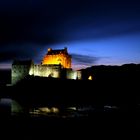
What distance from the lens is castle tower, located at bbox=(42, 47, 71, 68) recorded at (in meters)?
85.6

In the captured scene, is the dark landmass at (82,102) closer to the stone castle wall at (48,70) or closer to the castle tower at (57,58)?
the stone castle wall at (48,70)

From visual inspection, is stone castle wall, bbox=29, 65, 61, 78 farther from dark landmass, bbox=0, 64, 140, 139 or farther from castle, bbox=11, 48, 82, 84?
dark landmass, bbox=0, 64, 140, 139

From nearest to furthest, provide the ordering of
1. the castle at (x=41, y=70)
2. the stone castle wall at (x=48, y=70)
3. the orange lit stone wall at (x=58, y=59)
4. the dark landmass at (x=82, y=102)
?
the dark landmass at (x=82, y=102), the castle at (x=41, y=70), the stone castle wall at (x=48, y=70), the orange lit stone wall at (x=58, y=59)

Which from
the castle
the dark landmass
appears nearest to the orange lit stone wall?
the castle

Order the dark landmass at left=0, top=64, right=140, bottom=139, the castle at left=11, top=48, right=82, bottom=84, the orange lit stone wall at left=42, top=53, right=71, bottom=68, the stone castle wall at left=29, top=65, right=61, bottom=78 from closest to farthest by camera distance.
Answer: the dark landmass at left=0, top=64, right=140, bottom=139
the castle at left=11, top=48, right=82, bottom=84
the stone castle wall at left=29, top=65, right=61, bottom=78
the orange lit stone wall at left=42, top=53, right=71, bottom=68

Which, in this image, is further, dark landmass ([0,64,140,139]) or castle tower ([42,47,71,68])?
castle tower ([42,47,71,68])

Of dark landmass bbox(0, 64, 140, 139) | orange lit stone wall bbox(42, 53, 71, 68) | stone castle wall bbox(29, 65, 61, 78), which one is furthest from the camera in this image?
orange lit stone wall bbox(42, 53, 71, 68)

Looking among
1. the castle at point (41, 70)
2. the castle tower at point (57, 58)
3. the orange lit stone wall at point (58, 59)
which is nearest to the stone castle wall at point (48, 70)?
the castle at point (41, 70)

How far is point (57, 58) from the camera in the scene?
3388 inches

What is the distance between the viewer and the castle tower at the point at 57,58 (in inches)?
3371

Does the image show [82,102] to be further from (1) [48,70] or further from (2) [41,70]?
(2) [41,70]

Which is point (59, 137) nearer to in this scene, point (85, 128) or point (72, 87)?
point (85, 128)

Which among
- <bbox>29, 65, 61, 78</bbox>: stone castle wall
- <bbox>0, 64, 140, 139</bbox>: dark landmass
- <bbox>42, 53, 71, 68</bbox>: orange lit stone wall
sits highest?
→ <bbox>42, 53, 71, 68</bbox>: orange lit stone wall

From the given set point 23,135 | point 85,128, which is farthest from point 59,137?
point 85,128
